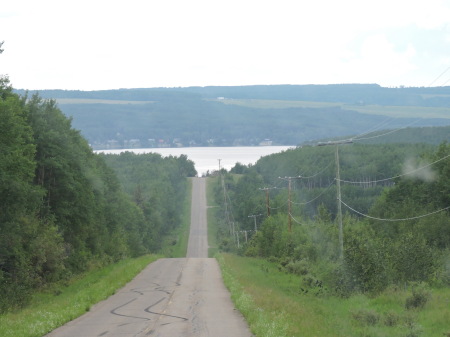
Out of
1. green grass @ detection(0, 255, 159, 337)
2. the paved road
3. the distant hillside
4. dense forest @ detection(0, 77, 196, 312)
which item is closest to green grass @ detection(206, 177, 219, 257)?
the distant hillside

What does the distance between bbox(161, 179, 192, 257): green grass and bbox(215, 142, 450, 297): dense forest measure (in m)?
6.90

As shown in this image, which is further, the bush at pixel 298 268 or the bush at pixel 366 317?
the bush at pixel 298 268

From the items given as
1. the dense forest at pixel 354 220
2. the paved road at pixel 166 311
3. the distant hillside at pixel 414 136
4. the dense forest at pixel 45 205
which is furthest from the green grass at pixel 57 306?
the distant hillside at pixel 414 136

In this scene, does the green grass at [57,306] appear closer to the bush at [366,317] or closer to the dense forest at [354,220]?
the bush at [366,317]

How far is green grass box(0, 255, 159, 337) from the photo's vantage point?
19281 mm

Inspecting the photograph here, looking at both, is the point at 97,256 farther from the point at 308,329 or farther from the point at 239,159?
the point at 239,159

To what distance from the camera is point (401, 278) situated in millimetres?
36031

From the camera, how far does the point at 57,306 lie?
25.7m

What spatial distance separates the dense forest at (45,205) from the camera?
106 feet

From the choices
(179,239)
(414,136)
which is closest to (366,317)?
(179,239)

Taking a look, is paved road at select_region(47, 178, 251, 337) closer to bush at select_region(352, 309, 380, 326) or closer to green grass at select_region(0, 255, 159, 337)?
green grass at select_region(0, 255, 159, 337)

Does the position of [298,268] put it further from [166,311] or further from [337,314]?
[166,311]

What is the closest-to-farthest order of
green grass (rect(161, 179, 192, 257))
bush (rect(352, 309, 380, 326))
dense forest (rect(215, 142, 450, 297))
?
bush (rect(352, 309, 380, 326)) < dense forest (rect(215, 142, 450, 297)) < green grass (rect(161, 179, 192, 257))

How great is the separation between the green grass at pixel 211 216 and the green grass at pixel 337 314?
2316 inches
